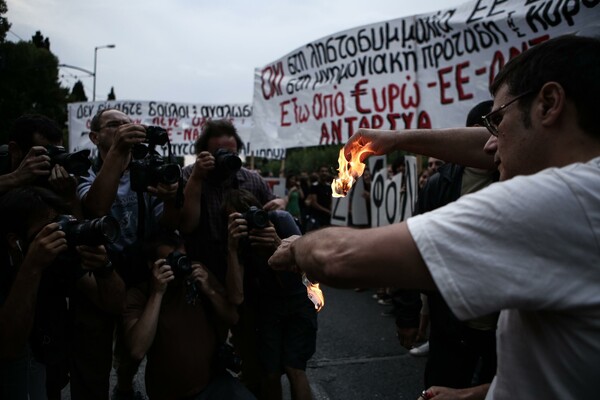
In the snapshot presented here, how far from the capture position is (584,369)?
0.91 metres

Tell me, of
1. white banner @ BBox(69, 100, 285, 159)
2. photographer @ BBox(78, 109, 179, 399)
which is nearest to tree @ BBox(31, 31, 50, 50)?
white banner @ BBox(69, 100, 285, 159)

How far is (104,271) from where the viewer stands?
2.28 m

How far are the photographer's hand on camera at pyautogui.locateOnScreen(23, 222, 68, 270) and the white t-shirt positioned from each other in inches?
61.9

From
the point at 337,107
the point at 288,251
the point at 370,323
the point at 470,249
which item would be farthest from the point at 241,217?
the point at 337,107

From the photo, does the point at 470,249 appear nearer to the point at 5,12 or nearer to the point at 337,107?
the point at 337,107

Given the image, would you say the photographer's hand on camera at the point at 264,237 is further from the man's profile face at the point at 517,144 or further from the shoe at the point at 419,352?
the shoe at the point at 419,352

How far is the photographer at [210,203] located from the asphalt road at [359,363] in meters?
1.40

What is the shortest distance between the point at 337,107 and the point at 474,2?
214 cm

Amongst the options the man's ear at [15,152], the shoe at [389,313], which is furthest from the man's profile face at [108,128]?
the shoe at [389,313]

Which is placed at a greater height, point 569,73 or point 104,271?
point 569,73

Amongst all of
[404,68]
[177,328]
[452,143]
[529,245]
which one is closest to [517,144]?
[529,245]

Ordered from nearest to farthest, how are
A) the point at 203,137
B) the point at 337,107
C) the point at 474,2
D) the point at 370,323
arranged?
the point at 203,137 < the point at 474,2 < the point at 370,323 < the point at 337,107

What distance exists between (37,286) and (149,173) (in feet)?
2.87

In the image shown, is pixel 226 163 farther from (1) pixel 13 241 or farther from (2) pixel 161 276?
(1) pixel 13 241
